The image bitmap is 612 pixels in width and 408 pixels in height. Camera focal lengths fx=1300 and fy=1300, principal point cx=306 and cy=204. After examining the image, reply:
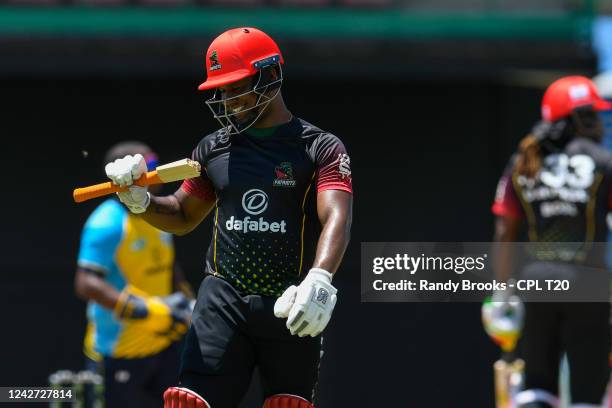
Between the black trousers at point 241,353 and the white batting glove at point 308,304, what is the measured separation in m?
0.30

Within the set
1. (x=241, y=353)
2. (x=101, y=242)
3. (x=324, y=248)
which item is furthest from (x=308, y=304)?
(x=101, y=242)

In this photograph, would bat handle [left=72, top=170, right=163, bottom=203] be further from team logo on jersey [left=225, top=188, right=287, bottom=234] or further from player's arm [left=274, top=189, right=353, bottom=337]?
player's arm [left=274, top=189, right=353, bottom=337]

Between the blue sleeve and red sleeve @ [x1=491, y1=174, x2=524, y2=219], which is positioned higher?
red sleeve @ [x1=491, y1=174, x2=524, y2=219]

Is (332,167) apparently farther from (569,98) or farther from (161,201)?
(569,98)

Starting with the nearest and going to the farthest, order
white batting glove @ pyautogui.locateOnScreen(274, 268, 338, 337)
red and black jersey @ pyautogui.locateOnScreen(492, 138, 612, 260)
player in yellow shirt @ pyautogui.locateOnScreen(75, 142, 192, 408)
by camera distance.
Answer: white batting glove @ pyautogui.locateOnScreen(274, 268, 338, 337) → red and black jersey @ pyautogui.locateOnScreen(492, 138, 612, 260) → player in yellow shirt @ pyautogui.locateOnScreen(75, 142, 192, 408)

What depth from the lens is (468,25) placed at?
9258 millimetres

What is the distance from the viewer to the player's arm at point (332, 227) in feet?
14.9

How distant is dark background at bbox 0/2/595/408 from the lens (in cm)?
906

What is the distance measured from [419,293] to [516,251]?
1314 millimetres

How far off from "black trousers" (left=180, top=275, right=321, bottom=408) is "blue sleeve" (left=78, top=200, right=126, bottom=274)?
2476mm

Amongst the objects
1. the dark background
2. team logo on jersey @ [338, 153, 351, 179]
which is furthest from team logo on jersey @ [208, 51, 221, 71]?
the dark background

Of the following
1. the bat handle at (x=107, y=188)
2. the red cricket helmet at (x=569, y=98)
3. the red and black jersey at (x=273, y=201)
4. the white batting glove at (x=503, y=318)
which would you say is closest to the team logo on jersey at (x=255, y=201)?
the red and black jersey at (x=273, y=201)

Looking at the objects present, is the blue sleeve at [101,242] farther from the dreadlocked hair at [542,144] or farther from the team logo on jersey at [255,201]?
the team logo on jersey at [255,201]

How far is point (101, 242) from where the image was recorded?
282 inches
